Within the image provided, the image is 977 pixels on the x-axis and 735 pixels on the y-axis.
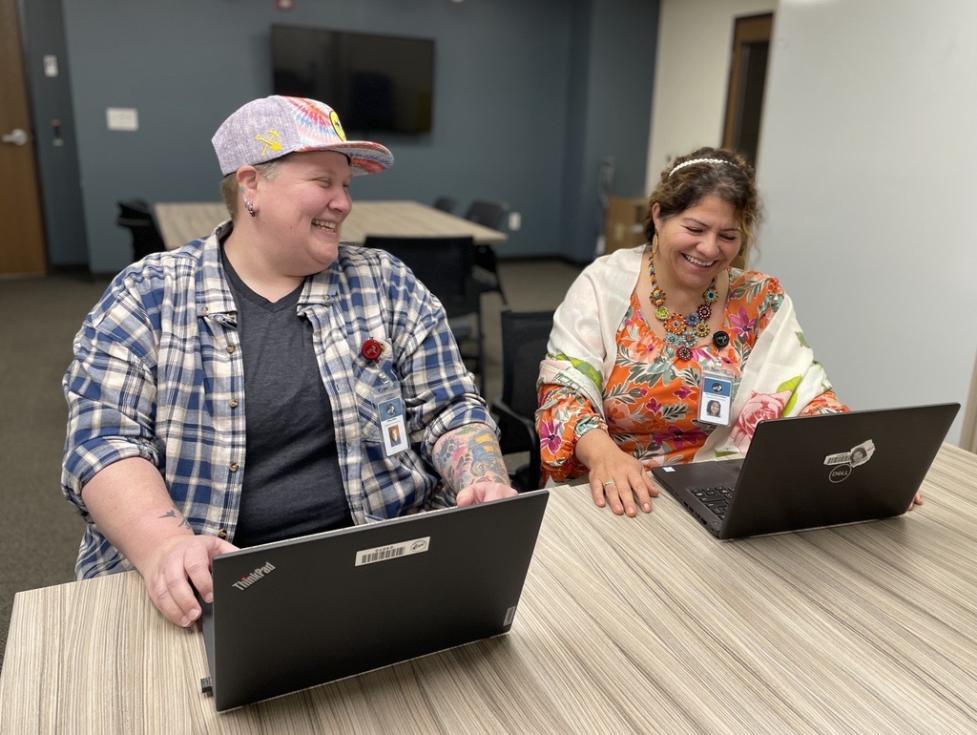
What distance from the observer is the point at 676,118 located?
686cm

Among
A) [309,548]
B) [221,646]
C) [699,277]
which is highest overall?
[699,277]

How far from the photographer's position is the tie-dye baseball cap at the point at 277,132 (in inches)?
50.4

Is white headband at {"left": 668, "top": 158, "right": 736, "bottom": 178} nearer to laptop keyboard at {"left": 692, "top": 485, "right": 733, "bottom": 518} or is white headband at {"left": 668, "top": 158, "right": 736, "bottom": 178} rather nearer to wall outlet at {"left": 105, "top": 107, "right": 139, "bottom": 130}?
laptop keyboard at {"left": 692, "top": 485, "right": 733, "bottom": 518}

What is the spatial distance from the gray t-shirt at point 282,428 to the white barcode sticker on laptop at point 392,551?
0.63 meters

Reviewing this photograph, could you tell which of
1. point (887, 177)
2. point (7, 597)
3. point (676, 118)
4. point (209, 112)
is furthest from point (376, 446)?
point (676, 118)

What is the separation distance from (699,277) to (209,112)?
558 cm

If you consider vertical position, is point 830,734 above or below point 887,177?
below

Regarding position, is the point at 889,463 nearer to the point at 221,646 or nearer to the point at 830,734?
the point at 830,734

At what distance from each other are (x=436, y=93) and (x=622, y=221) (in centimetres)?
202

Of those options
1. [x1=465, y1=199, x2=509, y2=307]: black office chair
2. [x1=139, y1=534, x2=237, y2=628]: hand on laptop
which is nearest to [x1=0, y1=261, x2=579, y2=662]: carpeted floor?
[x1=465, y1=199, x2=509, y2=307]: black office chair

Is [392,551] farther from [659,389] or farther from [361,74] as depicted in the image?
[361,74]

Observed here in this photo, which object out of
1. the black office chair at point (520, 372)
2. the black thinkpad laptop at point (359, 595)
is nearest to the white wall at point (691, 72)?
the black office chair at point (520, 372)

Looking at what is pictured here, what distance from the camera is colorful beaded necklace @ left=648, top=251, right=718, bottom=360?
5.51 feet

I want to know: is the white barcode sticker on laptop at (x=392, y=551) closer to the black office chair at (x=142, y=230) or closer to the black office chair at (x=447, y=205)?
the black office chair at (x=142, y=230)
